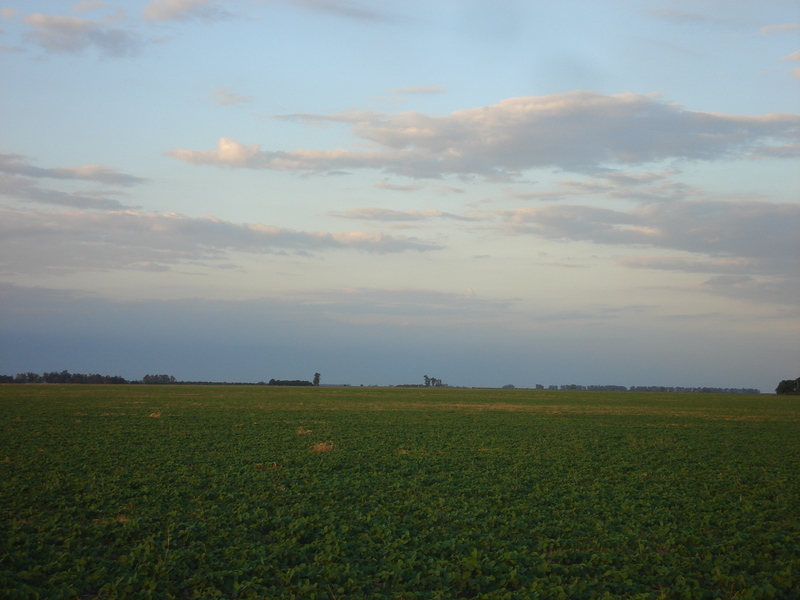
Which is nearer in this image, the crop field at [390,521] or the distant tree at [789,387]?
the crop field at [390,521]

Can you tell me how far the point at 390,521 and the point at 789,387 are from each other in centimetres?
16519

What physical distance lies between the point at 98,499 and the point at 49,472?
417 centimetres

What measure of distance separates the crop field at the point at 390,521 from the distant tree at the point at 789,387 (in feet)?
475

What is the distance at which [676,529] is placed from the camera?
1193 cm

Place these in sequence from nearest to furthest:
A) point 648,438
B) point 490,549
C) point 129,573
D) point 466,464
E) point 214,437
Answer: point 129,573, point 490,549, point 466,464, point 214,437, point 648,438

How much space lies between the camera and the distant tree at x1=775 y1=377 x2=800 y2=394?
14212 centimetres

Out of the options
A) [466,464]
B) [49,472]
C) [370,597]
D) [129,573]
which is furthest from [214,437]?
Answer: [370,597]

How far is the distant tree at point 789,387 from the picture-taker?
142125 millimetres

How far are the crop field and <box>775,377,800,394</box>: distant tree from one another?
14464 cm

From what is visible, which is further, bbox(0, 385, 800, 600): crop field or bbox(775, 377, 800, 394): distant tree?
bbox(775, 377, 800, 394): distant tree

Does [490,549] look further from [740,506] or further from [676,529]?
[740,506]

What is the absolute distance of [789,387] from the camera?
472 feet

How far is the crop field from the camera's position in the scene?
8.86 metres

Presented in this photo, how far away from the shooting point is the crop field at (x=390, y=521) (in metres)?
8.86
